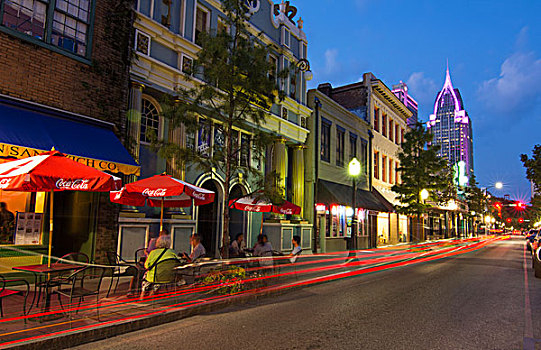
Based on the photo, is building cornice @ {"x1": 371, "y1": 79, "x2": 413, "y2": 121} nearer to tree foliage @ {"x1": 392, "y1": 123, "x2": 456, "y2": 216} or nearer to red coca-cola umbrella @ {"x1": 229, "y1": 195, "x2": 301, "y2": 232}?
tree foliage @ {"x1": 392, "y1": 123, "x2": 456, "y2": 216}

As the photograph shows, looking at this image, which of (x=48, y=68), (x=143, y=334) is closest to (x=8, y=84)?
(x=48, y=68)

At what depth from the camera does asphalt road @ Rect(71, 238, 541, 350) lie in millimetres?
5688

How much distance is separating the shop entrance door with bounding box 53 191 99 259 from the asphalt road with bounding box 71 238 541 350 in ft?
16.3

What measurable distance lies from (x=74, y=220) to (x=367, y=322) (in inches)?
320

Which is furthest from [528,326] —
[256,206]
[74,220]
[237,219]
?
[237,219]

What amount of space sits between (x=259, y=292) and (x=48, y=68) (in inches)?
304

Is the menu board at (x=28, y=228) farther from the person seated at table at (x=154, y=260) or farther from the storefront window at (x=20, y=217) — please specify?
the person seated at table at (x=154, y=260)

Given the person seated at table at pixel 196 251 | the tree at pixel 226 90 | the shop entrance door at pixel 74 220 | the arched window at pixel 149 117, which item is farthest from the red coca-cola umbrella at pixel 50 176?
the arched window at pixel 149 117

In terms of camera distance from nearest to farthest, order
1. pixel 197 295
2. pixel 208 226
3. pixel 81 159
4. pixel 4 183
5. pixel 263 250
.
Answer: pixel 4 183 < pixel 197 295 < pixel 81 159 < pixel 263 250 < pixel 208 226

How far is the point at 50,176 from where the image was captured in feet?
20.1

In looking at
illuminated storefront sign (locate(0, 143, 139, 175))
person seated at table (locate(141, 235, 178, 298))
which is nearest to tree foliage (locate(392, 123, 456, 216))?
illuminated storefront sign (locate(0, 143, 139, 175))

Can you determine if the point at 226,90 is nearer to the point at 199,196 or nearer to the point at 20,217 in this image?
the point at 199,196

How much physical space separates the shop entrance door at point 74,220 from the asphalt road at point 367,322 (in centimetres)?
496

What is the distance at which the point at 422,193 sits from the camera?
26.7 metres
